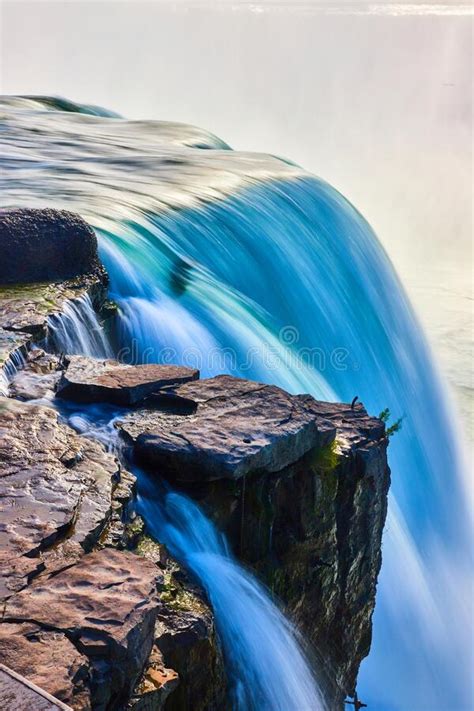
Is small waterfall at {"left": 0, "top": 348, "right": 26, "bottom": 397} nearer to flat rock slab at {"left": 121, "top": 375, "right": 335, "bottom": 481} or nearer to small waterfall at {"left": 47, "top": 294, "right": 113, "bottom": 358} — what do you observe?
small waterfall at {"left": 47, "top": 294, "right": 113, "bottom": 358}

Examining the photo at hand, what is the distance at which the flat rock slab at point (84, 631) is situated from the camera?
3.67 m

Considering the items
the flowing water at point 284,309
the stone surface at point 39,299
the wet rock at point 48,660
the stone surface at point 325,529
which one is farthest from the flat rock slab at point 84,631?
the stone surface at point 39,299

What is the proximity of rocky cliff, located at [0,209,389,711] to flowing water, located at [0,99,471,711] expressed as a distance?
0.37 meters

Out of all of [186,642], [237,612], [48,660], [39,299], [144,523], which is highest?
[39,299]

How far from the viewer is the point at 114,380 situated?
627 cm

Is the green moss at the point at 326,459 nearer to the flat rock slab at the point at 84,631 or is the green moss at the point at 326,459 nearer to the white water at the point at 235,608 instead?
the white water at the point at 235,608

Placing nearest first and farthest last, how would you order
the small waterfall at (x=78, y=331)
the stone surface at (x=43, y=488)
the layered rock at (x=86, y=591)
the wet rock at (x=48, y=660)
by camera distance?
the wet rock at (x=48, y=660), the layered rock at (x=86, y=591), the stone surface at (x=43, y=488), the small waterfall at (x=78, y=331)

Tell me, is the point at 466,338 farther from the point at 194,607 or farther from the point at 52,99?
the point at 194,607

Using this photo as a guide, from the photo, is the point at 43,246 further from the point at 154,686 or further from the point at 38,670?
the point at 38,670

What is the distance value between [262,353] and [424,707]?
3132 mm

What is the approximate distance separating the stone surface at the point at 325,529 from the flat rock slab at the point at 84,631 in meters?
1.35

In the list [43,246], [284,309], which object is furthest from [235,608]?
[284,309]

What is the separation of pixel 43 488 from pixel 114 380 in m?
1.60

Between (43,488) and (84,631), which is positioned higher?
(43,488)
